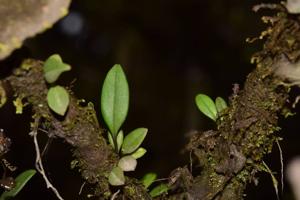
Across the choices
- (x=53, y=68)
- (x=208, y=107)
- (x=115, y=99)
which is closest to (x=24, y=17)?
(x=53, y=68)

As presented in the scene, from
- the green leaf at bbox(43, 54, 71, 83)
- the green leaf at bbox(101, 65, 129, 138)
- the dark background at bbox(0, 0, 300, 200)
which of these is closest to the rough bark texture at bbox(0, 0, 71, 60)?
the green leaf at bbox(43, 54, 71, 83)

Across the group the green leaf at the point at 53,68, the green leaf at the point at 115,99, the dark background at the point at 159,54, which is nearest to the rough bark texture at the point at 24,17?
the green leaf at the point at 53,68

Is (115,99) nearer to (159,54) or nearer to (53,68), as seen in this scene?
(53,68)

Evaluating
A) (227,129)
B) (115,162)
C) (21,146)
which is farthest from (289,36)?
(21,146)

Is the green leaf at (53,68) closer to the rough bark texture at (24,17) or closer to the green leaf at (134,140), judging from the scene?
the rough bark texture at (24,17)

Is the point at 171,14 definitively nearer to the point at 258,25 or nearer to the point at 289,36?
the point at 258,25
